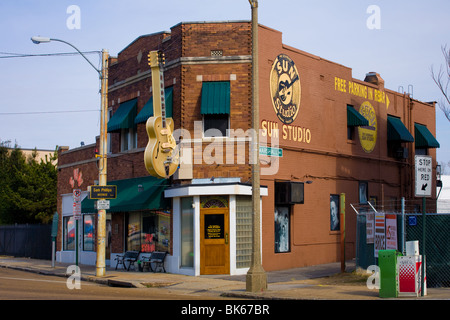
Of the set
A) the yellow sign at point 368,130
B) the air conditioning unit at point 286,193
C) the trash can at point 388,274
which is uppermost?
the yellow sign at point 368,130

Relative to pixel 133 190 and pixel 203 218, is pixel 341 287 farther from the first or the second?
pixel 133 190

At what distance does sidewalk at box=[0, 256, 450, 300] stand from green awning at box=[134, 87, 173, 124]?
20.7 ft

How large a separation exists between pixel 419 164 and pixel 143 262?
13.4m

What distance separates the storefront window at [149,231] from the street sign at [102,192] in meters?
2.70

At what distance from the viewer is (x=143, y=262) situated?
23.9m

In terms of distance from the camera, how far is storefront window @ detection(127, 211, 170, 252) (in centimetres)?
2350

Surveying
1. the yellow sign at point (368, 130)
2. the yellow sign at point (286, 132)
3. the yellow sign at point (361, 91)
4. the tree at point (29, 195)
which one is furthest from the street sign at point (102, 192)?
the tree at point (29, 195)

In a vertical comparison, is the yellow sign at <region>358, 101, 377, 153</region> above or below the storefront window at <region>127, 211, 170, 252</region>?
above

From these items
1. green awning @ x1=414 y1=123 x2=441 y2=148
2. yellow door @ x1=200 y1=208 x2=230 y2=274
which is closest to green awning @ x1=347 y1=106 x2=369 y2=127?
green awning @ x1=414 y1=123 x2=441 y2=148

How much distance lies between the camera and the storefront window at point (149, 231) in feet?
77.1

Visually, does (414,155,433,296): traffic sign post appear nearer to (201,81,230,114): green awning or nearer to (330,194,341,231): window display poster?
(201,81,230,114): green awning

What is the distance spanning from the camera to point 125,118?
→ 2566cm

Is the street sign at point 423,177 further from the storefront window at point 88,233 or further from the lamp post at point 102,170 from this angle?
the storefront window at point 88,233

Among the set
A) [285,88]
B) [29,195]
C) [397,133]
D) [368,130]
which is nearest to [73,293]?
[285,88]
